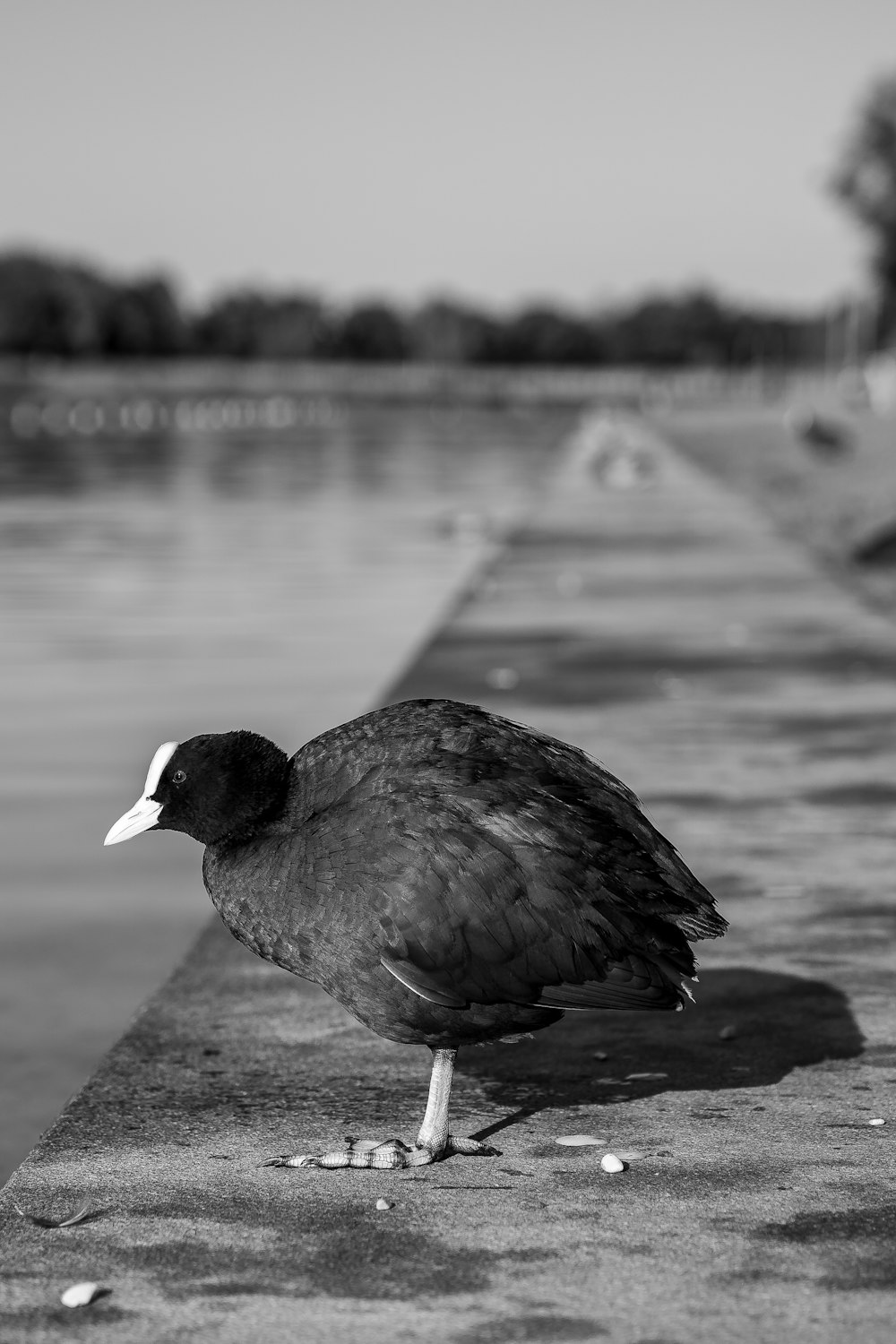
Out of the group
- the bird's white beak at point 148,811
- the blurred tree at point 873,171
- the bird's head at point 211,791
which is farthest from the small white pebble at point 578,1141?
the blurred tree at point 873,171

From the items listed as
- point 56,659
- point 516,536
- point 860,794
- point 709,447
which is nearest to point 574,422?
point 709,447

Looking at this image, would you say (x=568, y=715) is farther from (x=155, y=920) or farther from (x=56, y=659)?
(x=56, y=659)

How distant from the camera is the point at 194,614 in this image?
54.2 ft

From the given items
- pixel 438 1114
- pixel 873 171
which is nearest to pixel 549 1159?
pixel 438 1114

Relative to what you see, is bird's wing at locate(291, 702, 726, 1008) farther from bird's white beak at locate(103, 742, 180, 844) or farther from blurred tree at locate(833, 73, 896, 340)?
blurred tree at locate(833, 73, 896, 340)

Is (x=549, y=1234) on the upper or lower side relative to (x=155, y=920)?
upper

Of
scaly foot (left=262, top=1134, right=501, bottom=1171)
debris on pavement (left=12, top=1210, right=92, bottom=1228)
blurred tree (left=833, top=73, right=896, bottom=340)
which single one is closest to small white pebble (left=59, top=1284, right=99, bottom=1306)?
debris on pavement (left=12, top=1210, right=92, bottom=1228)

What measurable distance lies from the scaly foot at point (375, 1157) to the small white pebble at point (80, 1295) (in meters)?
0.73

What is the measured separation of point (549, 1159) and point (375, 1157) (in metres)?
0.41

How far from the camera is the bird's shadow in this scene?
4.84 m

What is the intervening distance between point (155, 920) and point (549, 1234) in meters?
4.03

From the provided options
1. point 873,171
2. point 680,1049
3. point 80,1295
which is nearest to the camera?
point 80,1295

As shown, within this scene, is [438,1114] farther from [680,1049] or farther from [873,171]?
[873,171]

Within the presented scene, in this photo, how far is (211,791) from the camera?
434cm
